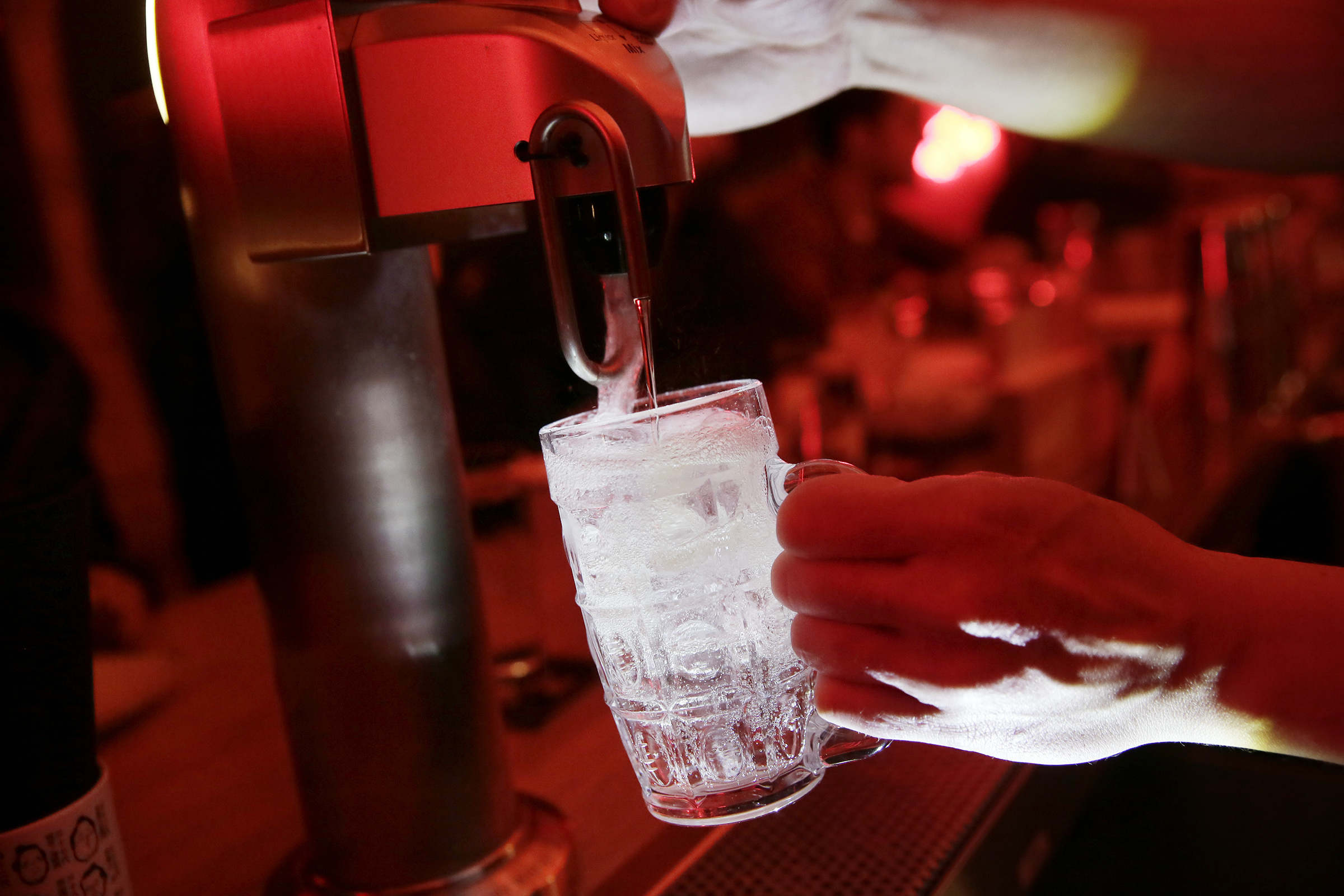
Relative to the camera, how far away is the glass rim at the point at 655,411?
1.82 feet

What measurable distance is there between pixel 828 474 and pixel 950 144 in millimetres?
2845

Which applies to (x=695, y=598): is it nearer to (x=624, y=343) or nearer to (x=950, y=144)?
(x=624, y=343)


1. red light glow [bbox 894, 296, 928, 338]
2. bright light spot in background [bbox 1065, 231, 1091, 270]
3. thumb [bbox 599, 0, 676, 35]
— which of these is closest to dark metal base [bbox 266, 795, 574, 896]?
thumb [bbox 599, 0, 676, 35]

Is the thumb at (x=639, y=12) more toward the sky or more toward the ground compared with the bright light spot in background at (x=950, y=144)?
more toward the ground

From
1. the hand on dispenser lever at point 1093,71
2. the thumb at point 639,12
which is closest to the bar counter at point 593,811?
the thumb at point 639,12

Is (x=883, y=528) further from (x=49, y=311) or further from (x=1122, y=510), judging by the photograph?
(x=49, y=311)

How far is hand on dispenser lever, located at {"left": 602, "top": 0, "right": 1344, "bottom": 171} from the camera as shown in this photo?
977mm

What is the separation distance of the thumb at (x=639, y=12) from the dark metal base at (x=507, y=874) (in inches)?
22.8

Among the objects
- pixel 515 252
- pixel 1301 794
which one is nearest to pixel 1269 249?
pixel 1301 794

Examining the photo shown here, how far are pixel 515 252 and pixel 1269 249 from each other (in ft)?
10.2

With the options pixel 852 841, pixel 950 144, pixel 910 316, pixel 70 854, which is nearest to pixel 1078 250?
pixel 950 144

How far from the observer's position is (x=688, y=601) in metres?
0.57

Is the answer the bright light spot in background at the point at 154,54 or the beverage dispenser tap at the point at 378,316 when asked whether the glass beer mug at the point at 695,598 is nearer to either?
the beverage dispenser tap at the point at 378,316

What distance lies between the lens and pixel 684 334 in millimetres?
782
